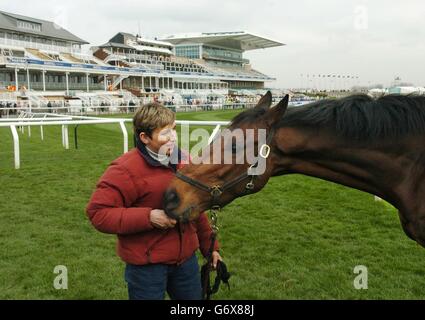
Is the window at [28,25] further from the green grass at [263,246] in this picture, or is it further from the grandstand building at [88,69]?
the green grass at [263,246]

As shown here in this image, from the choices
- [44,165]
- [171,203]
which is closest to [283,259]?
[171,203]

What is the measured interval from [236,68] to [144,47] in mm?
27180

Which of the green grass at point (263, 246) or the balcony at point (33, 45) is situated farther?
the balcony at point (33, 45)

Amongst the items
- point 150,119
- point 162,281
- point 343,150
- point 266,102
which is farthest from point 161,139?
point 343,150

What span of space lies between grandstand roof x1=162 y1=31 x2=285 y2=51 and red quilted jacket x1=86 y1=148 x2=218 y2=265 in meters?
87.9

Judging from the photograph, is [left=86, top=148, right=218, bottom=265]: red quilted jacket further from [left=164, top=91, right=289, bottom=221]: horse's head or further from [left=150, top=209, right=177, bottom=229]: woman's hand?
[left=164, top=91, right=289, bottom=221]: horse's head

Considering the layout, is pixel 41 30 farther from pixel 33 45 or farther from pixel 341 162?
pixel 341 162

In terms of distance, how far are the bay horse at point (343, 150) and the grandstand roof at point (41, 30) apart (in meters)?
51.7

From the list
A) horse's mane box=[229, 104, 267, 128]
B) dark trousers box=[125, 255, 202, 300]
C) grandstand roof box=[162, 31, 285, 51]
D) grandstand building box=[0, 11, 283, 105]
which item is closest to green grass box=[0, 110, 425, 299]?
dark trousers box=[125, 255, 202, 300]

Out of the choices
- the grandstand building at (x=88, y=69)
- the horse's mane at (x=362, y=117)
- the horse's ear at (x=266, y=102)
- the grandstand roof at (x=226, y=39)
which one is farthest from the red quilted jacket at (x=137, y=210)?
the grandstand roof at (x=226, y=39)

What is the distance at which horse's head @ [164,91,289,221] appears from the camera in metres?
2.21

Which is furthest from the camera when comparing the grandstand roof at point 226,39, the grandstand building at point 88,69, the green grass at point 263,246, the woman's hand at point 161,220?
the grandstand roof at point 226,39

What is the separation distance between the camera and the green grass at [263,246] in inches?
136

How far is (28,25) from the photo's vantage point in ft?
171
